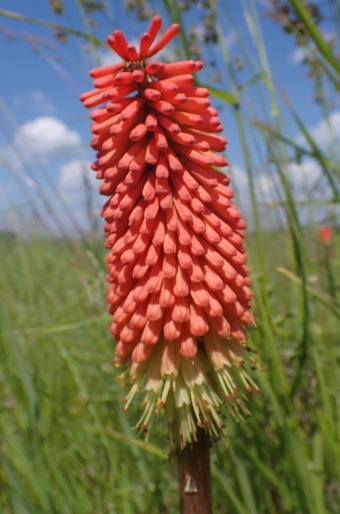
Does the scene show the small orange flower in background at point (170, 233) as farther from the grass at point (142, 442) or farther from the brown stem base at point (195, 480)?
the grass at point (142, 442)

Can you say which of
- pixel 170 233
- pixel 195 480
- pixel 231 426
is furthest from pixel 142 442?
pixel 170 233

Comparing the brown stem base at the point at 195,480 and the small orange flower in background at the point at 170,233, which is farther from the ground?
the small orange flower in background at the point at 170,233

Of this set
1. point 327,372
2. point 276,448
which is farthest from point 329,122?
point 276,448

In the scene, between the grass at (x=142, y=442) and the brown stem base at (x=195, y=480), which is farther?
the grass at (x=142, y=442)

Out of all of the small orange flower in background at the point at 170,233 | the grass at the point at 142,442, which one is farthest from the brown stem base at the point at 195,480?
the grass at the point at 142,442

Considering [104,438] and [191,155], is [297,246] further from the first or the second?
[104,438]
